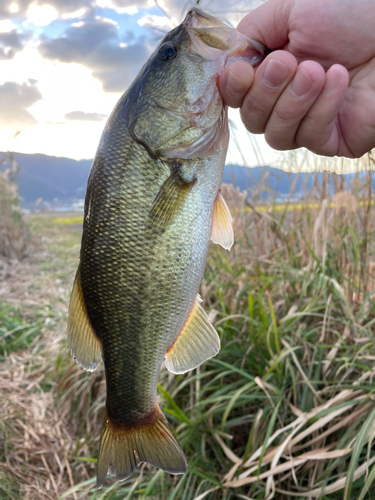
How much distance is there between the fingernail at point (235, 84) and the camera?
4.21 ft

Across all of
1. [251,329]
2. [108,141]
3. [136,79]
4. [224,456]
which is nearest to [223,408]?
[224,456]

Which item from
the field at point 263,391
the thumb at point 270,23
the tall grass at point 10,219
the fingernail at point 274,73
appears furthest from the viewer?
the tall grass at point 10,219

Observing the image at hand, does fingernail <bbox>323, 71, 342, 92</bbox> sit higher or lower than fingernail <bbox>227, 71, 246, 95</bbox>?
higher

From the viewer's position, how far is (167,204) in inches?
50.9

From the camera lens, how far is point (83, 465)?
2.85 metres

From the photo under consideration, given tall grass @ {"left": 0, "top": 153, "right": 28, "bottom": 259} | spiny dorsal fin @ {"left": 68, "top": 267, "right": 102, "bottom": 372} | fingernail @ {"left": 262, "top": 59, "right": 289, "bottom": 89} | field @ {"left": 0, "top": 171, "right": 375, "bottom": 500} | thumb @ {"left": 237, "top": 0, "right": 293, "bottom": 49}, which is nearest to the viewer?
fingernail @ {"left": 262, "top": 59, "right": 289, "bottom": 89}

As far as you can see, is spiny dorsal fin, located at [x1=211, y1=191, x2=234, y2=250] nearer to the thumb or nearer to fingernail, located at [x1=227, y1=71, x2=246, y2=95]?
fingernail, located at [x1=227, y1=71, x2=246, y2=95]

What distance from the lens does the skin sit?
1319mm

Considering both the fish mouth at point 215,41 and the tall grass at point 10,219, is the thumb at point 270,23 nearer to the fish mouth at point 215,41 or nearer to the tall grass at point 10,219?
the fish mouth at point 215,41

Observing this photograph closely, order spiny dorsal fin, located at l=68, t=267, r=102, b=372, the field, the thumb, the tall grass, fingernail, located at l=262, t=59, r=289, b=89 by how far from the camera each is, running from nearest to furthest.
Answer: fingernail, located at l=262, t=59, r=289, b=89
spiny dorsal fin, located at l=68, t=267, r=102, b=372
the thumb
the field
the tall grass

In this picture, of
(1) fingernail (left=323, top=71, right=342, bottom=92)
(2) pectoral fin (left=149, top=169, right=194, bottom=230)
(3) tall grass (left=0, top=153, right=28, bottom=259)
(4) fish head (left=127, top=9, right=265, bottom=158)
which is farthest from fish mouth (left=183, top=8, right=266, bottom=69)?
(3) tall grass (left=0, top=153, right=28, bottom=259)

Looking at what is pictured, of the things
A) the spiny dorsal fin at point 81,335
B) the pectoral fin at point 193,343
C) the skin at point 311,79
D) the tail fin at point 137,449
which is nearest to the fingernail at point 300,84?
the skin at point 311,79

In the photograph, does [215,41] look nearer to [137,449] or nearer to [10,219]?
[137,449]

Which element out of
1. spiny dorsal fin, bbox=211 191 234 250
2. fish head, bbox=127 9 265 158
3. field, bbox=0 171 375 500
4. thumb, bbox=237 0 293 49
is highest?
thumb, bbox=237 0 293 49
